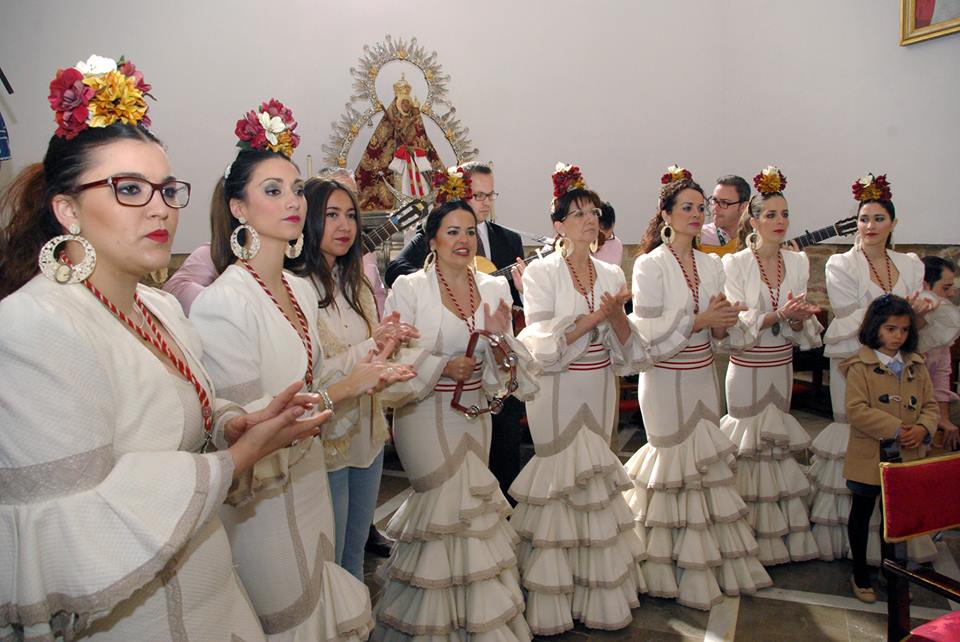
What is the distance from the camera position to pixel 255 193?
6.77ft

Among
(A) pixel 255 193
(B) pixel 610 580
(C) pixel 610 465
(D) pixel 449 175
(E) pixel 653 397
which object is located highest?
(D) pixel 449 175

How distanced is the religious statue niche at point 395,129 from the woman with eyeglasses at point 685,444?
411 centimetres

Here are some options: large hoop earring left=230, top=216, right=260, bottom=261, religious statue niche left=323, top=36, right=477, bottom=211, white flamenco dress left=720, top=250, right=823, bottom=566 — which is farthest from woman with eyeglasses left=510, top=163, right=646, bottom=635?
religious statue niche left=323, top=36, right=477, bottom=211

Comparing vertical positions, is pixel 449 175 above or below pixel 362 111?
below

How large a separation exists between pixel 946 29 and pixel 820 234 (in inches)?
93.0

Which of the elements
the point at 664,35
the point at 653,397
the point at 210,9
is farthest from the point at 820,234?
the point at 210,9

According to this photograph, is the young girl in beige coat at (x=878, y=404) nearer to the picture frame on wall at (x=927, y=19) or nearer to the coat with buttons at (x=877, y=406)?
the coat with buttons at (x=877, y=406)

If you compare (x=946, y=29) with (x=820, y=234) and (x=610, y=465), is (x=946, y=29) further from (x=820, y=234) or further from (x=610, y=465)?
(x=610, y=465)

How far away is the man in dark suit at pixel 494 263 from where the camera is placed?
12.6 feet

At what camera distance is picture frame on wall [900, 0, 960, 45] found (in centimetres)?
556

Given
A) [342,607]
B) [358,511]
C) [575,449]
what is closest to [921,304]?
[575,449]

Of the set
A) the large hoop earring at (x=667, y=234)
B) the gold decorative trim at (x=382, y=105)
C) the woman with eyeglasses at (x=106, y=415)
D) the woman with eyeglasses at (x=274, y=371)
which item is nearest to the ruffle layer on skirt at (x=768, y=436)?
the large hoop earring at (x=667, y=234)

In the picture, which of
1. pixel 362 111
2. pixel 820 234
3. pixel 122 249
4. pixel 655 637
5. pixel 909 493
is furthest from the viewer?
pixel 362 111

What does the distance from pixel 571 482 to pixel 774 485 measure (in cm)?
130
